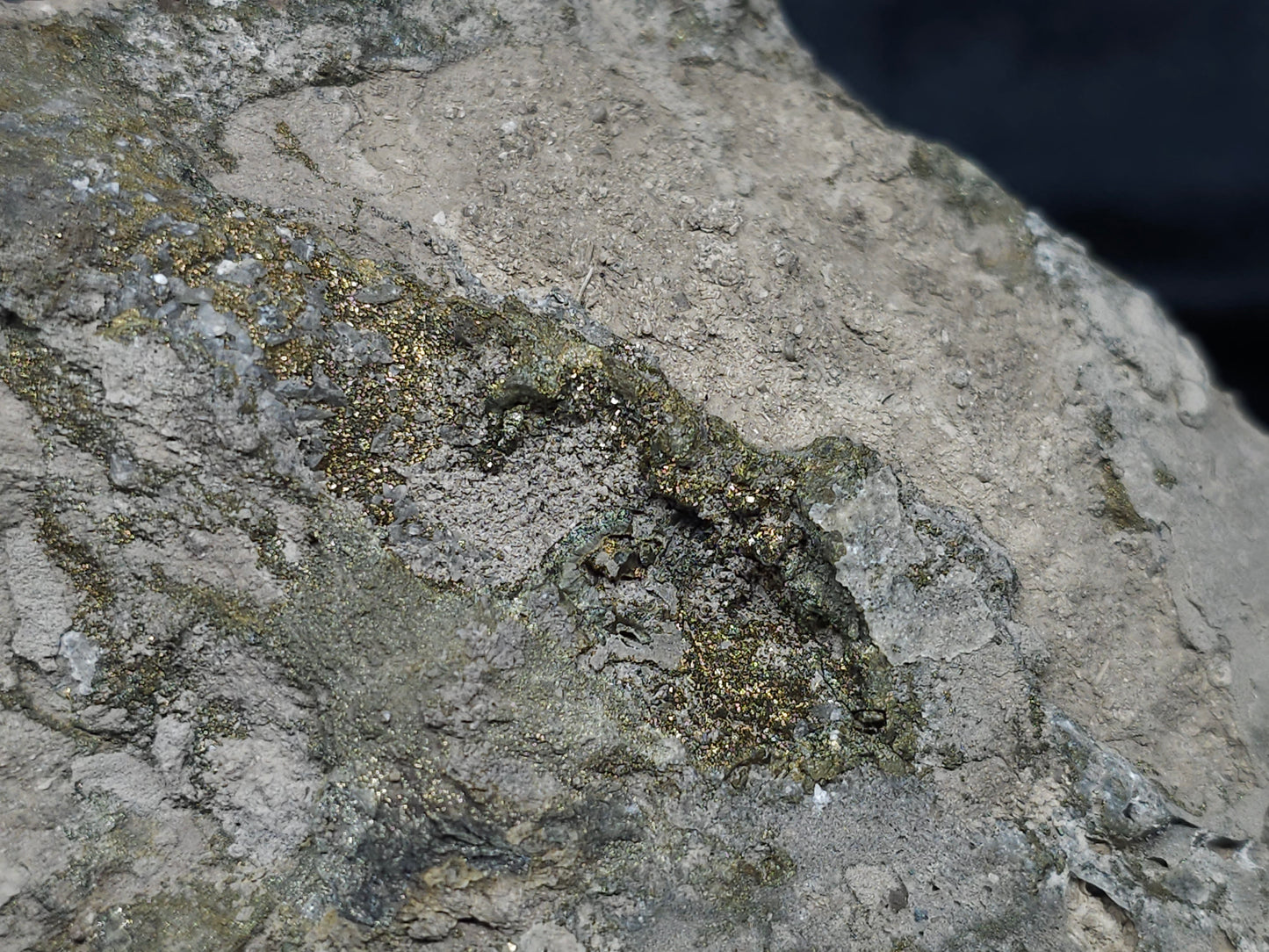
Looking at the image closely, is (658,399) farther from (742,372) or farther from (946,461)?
(946,461)

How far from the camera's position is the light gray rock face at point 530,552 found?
2.03 m

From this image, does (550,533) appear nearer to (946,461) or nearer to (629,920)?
(629,920)

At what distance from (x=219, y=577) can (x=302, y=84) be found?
1.17m

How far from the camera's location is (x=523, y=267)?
2.35 m

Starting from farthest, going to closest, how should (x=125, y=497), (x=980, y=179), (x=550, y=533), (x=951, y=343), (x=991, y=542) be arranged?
1. (x=980, y=179)
2. (x=951, y=343)
3. (x=991, y=542)
4. (x=550, y=533)
5. (x=125, y=497)

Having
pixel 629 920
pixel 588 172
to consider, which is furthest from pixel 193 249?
pixel 629 920

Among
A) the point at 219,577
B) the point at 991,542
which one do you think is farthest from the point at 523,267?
the point at 991,542

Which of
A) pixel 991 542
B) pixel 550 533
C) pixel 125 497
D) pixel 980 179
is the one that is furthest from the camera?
pixel 980 179

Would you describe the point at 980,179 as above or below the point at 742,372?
above

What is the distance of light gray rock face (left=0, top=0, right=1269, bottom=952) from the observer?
6.64 ft

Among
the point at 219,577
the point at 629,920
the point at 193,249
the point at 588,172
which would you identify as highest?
the point at 588,172

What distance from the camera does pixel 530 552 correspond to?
2.15 m

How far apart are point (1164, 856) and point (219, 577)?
2.05 m

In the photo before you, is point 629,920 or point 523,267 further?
point 523,267
